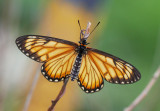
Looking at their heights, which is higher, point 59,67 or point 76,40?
point 76,40

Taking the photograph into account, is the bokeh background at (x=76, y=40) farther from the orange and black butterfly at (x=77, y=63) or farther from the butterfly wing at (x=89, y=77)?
the butterfly wing at (x=89, y=77)

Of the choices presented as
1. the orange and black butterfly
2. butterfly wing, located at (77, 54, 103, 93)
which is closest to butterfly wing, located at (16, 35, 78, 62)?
the orange and black butterfly

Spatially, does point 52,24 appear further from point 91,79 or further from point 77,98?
point 91,79

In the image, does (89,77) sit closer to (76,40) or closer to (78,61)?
(78,61)

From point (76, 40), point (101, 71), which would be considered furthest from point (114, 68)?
point (76, 40)

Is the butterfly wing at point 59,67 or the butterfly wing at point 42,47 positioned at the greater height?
the butterfly wing at point 42,47

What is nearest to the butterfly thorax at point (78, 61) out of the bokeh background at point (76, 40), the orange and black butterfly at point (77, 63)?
the orange and black butterfly at point (77, 63)
